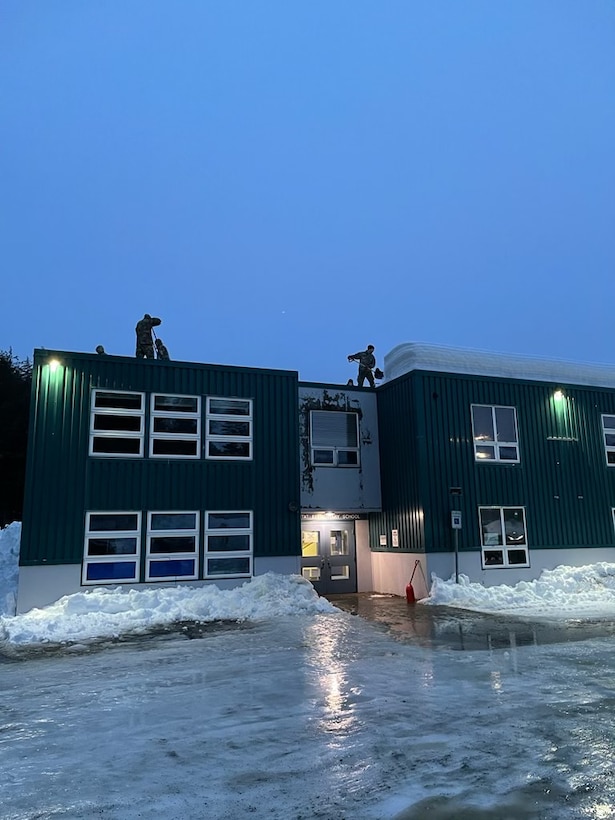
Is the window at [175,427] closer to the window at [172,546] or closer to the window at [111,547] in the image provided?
the window at [172,546]

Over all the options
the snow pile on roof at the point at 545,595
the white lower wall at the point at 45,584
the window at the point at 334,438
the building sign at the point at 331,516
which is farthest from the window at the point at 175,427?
the snow pile on roof at the point at 545,595

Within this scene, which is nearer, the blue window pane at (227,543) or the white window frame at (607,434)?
the blue window pane at (227,543)

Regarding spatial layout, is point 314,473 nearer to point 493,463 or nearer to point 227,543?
point 227,543

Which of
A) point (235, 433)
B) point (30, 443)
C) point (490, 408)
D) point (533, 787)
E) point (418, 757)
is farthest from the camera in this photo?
point (490, 408)

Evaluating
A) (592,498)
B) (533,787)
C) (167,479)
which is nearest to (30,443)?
(167,479)

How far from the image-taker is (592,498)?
56.2ft

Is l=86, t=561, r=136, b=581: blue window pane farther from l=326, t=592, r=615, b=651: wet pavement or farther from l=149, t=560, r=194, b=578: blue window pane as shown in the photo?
l=326, t=592, r=615, b=651: wet pavement

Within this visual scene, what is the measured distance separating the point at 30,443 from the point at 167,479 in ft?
9.92

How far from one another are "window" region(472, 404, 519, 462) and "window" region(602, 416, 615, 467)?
3.24m

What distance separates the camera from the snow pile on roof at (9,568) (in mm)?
12406

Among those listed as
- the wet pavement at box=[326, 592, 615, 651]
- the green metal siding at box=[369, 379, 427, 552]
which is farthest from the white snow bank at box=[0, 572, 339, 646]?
the green metal siding at box=[369, 379, 427, 552]

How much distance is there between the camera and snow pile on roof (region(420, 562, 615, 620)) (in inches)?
511

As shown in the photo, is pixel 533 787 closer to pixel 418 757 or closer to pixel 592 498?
pixel 418 757

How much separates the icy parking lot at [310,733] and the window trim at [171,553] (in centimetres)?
444
